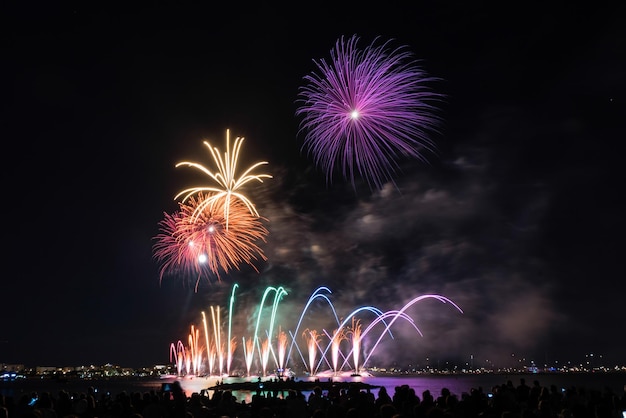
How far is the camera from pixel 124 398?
19.1 meters

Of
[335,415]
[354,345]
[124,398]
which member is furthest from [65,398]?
[354,345]

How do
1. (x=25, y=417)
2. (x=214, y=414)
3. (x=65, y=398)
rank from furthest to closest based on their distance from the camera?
(x=214, y=414), (x=65, y=398), (x=25, y=417)

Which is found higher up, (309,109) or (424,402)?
(309,109)

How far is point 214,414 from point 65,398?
183 inches

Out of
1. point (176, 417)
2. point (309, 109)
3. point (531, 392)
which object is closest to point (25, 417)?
point (176, 417)

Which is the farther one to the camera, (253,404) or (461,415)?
(253,404)

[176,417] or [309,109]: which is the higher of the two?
[309,109]

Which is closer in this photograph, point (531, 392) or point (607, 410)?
point (607, 410)

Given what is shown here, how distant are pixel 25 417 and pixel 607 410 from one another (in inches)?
399

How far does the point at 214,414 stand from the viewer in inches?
734

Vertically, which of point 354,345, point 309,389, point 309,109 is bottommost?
point 309,389

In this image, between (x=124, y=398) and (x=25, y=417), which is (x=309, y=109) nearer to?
(x=124, y=398)

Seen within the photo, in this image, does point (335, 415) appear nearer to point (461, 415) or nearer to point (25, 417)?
point (461, 415)

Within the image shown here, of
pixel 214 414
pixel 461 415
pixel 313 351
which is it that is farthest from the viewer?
pixel 313 351
